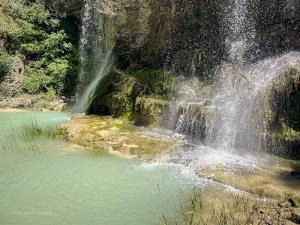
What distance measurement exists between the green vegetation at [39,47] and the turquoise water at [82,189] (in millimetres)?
9818

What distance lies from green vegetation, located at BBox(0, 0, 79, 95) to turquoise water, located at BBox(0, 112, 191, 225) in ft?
32.2

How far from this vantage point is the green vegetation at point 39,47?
Answer: 18.3 m

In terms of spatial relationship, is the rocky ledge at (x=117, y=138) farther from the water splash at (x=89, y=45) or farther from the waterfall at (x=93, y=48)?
Result: the water splash at (x=89, y=45)

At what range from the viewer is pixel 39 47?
18578 millimetres

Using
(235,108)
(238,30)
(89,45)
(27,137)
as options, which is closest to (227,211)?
(235,108)

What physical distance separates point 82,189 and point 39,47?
13629mm

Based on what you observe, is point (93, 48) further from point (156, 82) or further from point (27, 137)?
point (27, 137)

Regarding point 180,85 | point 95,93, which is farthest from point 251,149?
point 95,93

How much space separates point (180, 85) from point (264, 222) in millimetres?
7378

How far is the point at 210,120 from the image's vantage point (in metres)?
9.73

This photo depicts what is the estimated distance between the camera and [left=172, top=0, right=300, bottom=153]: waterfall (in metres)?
9.04

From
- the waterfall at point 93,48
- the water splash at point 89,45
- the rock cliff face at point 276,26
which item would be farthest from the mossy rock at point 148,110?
the water splash at point 89,45

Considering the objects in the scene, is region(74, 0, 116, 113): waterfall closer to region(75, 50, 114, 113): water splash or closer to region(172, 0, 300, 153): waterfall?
region(75, 50, 114, 113): water splash

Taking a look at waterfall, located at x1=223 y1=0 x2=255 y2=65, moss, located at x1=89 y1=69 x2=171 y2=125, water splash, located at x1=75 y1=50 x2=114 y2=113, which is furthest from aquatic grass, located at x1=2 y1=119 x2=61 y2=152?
waterfall, located at x1=223 y1=0 x2=255 y2=65
